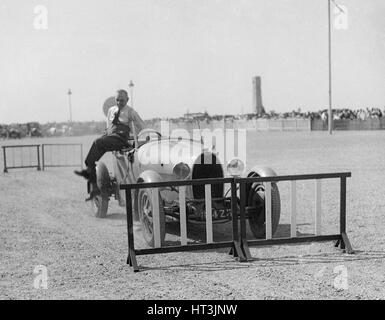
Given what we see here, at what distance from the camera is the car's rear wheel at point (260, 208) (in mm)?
7703

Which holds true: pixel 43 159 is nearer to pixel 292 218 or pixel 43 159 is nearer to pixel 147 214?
pixel 147 214

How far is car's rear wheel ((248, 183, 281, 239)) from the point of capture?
25.3ft

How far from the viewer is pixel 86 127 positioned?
63312 mm

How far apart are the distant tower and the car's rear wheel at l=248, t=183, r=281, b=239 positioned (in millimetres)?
70216

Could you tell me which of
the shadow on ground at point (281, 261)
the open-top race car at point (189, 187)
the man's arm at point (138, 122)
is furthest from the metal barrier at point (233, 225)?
the man's arm at point (138, 122)

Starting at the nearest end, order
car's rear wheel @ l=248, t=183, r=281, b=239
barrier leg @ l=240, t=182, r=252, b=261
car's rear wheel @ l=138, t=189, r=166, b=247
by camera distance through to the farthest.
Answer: barrier leg @ l=240, t=182, r=252, b=261
car's rear wheel @ l=138, t=189, r=166, b=247
car's rear wheel @ l=248, t=183, r=281, b=239

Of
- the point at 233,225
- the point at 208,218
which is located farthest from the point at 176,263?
the point at 233,225

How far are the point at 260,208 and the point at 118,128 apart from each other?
10.7 ft

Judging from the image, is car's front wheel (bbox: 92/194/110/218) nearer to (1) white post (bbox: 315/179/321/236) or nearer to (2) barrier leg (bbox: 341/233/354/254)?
(1) white post (bbox: 315/179/321/236)

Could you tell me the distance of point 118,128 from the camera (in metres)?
9.89

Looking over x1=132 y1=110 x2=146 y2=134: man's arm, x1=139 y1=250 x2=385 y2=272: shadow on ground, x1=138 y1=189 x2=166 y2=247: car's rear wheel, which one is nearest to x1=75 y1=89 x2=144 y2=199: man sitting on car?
x1=132 y1=110 x2=146 y2=134: man's arm

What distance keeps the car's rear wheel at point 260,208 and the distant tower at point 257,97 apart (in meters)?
70.2
